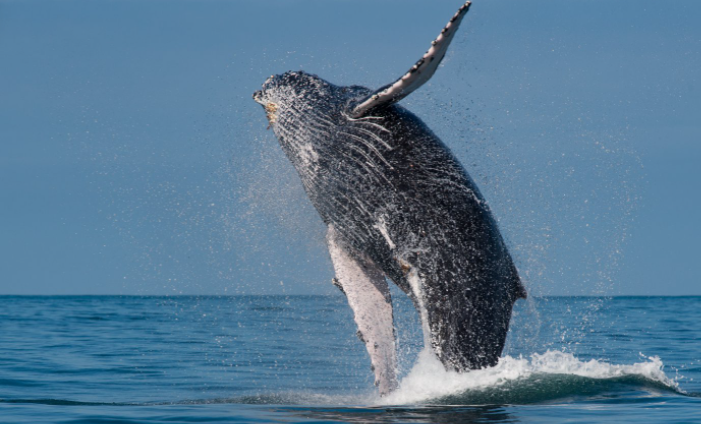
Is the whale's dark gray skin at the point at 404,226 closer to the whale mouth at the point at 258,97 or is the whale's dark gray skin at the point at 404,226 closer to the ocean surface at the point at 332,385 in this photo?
the ocean surface at the point at 332,385

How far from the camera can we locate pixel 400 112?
886 centimetres

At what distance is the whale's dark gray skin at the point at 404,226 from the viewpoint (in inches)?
330

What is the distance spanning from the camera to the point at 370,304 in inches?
360

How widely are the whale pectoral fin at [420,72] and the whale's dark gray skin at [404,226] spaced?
0.04 feet

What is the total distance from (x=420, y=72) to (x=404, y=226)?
1563 millimetres

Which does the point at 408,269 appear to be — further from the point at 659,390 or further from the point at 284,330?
the point at 284,330

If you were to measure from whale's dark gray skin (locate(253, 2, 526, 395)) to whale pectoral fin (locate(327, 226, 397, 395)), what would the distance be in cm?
1

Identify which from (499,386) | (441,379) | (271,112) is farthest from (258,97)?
(499,386)

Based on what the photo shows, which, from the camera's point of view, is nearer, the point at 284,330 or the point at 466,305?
the point at 466,305

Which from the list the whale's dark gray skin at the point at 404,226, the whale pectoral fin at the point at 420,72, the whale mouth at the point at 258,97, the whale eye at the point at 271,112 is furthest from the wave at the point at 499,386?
the whale mouth at the point at 258,97

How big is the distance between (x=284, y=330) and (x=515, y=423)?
19.0 metres

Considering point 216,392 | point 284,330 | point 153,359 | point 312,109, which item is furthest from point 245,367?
point 284,330

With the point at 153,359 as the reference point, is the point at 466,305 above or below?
below

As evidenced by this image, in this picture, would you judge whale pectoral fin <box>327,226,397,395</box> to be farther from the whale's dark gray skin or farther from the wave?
the wave
